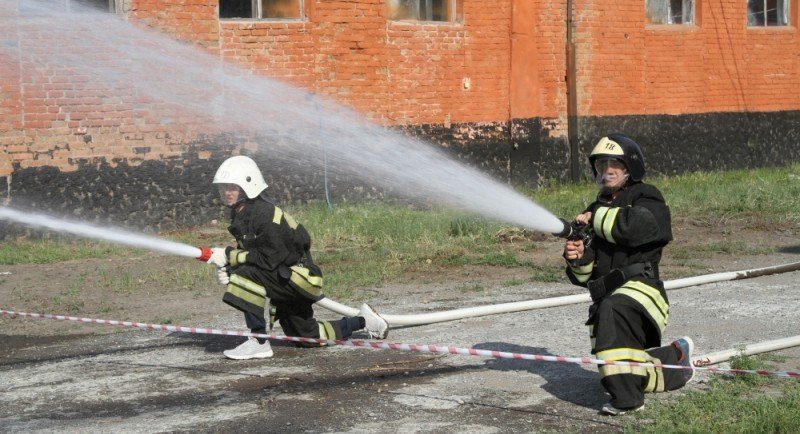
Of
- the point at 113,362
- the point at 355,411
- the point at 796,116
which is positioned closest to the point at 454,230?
the point at 113,362

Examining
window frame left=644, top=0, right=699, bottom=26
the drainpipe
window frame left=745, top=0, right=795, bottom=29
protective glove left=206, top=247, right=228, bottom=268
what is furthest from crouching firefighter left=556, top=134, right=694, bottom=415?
window frame left=745, top=0, right=795, bottom=29

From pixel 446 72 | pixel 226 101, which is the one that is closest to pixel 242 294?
pixel 226 101

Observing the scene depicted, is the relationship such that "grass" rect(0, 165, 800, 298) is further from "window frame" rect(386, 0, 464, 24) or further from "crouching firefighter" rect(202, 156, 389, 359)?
"window frame" rect(386, 0, 464, 24)

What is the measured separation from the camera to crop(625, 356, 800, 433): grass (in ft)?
19.3

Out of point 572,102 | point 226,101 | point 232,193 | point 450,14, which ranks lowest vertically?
point 232,193

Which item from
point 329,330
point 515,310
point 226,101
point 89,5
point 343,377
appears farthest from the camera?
point 226,101

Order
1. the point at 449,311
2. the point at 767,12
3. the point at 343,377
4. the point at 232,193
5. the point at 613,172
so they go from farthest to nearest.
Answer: the point at 767,12 < the point at 449,311 < the point at 232,193 < the point at 343,377 < the point at 613,172

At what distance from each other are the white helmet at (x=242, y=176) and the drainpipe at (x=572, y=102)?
1096cm

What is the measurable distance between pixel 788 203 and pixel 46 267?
9291 mm

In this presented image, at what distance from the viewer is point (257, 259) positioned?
790 cm

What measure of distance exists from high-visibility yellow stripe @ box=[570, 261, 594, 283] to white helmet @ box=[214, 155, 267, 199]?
95.4 inches

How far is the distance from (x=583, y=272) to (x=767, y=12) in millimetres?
16097

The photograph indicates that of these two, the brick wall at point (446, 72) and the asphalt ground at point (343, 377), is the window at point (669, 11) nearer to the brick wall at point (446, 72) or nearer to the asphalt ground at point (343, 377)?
the brick wall at point (446, 72)

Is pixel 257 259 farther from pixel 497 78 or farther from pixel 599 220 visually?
pixel 497 78
